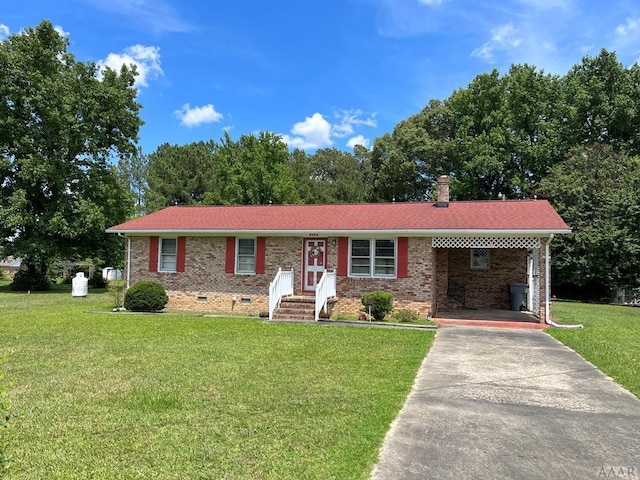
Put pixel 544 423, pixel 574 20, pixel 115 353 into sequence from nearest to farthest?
pixel 544 423 < pixel 115 353 < pixel 574 20

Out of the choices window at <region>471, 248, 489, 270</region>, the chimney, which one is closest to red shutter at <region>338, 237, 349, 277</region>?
the chimney

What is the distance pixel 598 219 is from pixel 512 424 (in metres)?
23.8

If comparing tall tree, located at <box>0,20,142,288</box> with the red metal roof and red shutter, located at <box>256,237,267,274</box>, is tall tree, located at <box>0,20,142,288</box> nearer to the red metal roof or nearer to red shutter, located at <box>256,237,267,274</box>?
the red metal roof

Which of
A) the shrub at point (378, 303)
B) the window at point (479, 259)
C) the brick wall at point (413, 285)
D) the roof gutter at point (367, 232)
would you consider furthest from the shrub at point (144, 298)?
the window at point (479, 259)

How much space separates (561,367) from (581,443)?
12.2ft

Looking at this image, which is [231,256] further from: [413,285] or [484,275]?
[484,275]

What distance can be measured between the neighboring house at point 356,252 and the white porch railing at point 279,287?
1.48ft

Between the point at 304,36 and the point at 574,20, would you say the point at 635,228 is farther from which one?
the point at 304,36

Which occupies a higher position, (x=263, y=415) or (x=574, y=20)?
(x=574, y=20)

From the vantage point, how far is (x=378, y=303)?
13188 millimetres

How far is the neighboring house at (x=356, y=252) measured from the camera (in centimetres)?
1383

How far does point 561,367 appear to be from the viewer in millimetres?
7590

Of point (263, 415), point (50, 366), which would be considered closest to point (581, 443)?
point (263, 415)

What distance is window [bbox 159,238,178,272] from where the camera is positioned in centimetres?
1661
